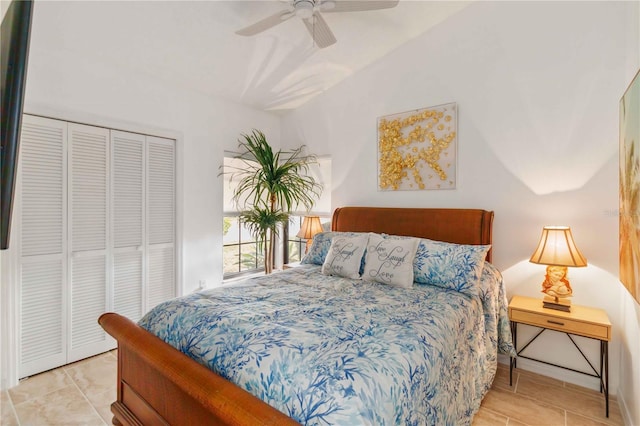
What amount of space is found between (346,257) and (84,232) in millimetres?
2295

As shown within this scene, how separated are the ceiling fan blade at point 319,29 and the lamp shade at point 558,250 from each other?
7.05 feet

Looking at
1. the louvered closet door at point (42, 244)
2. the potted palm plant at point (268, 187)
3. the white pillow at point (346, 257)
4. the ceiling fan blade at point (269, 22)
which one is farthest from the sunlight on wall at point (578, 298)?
the louvered closet door at point (42, 244)

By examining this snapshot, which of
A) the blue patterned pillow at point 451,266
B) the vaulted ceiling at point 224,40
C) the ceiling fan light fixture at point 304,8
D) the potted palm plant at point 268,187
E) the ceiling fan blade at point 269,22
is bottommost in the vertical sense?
the blue patterned pillow at point 451,266

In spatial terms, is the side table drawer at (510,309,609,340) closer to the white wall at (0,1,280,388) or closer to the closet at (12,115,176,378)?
the white wall at (0,1,280,388)

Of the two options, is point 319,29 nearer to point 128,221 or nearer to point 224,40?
point 224,40

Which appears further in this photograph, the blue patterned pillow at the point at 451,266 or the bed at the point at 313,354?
the blue patterned pillow at the point at 451,266

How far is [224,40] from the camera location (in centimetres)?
289

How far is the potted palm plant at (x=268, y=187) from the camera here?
12.5ft

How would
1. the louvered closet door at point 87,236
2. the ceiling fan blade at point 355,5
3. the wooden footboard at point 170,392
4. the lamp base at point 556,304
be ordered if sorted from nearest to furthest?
the wooden footboard at point 170,392 → the ceiling fan blade at point 355,5 → the lamp base at point 556,304 → the louvered closet door at point 87,236

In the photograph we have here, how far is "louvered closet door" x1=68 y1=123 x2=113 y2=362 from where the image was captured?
2.76 meters

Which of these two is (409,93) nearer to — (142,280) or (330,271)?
(330,271)

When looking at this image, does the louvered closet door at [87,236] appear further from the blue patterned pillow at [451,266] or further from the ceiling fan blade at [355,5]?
the blue patterned pillow at [451,266]

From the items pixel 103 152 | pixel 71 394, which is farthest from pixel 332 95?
A: pixel 71 394

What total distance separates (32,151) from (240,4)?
1989 millimetres
